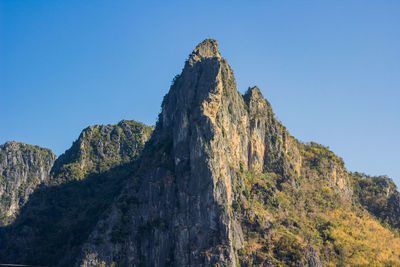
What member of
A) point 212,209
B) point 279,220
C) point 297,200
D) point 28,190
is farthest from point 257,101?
point 28,190

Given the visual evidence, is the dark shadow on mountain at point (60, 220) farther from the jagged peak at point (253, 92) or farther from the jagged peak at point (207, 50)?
the jagged peak at point (253, 92)

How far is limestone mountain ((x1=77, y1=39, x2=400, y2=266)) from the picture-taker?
88625 mm

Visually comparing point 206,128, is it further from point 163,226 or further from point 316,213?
point 316,213

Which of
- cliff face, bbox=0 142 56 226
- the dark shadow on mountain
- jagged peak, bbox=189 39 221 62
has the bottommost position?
the dark shadow on mountain

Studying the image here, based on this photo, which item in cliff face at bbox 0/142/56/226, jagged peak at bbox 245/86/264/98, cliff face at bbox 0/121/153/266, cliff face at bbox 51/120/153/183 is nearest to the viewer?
cliff face at bbox 0/121/153/266

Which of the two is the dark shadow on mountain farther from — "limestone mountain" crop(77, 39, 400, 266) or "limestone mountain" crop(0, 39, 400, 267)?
"limestone mountain" crop(77, 39, 400, 266)

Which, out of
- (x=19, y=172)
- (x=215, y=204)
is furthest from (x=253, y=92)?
(x=19, y=172)

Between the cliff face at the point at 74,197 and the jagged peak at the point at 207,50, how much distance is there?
3686cm

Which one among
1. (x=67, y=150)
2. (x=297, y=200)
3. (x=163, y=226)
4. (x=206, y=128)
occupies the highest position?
(x=67, y=150)

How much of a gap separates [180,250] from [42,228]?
173 feet

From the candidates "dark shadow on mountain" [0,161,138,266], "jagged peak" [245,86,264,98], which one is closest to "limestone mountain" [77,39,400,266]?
"jagged peak" [245,86,264,98]

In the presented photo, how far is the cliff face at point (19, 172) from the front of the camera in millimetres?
177250

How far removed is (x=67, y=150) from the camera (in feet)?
539

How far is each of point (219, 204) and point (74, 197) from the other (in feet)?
203
